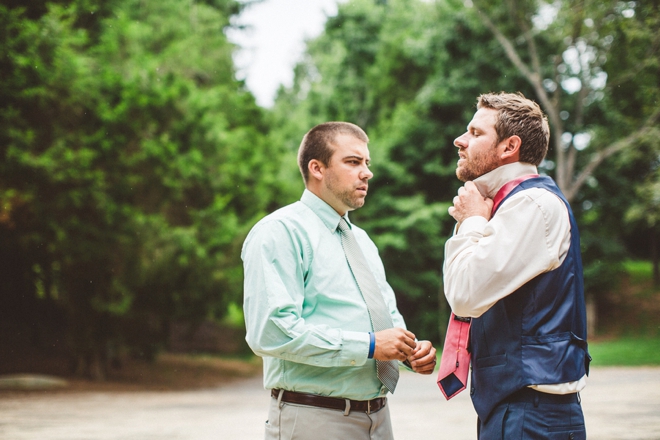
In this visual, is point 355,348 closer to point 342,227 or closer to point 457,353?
point 457,353

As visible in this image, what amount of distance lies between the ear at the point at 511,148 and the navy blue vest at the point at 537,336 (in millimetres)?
189

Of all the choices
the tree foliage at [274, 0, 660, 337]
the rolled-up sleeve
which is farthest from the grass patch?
the rolled-up sleeve

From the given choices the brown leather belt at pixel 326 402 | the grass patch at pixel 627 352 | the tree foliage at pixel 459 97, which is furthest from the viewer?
the tree foliage at pixel 459 97

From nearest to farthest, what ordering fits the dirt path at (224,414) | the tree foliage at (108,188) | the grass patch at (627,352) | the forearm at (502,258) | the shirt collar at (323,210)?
the forearm at (502,258), the shirt collar at (323,210), the dirt path at (224,414), the tree foliage at (108,188), the grass patch at (627,352)

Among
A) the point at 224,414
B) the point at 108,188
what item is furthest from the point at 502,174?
the point at 108,188

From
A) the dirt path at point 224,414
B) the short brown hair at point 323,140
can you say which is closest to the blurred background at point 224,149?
the dirt path at point 224,414

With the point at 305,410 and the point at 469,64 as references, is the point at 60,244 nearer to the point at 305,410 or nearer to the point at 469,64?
the point at 305,410

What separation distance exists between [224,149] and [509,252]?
12.7 m

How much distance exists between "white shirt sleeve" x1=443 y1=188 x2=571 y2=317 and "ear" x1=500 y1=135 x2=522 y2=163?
23 cm

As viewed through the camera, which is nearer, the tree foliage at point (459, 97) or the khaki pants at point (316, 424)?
the khaki pants at point (316, 424)

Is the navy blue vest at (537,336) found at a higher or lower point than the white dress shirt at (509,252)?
lower

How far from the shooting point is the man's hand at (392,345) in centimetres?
253

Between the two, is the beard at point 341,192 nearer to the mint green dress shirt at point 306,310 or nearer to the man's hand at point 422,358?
the mint green dress shirt at point 306,310

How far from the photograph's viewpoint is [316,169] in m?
2.94
